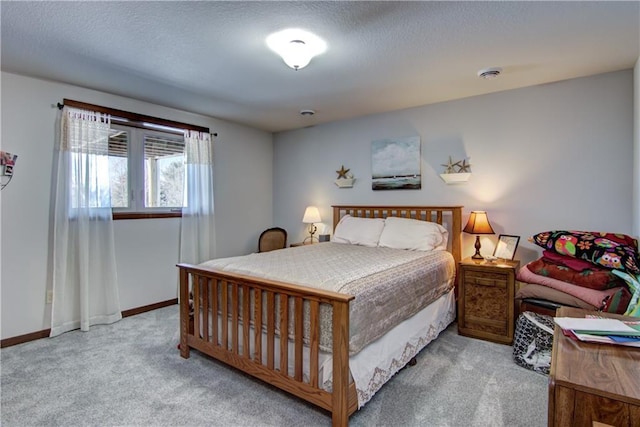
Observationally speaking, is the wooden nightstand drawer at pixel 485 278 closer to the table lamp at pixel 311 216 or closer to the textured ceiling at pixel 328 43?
the textured ceiling at pixel 328 43

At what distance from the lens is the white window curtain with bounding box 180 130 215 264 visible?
12.9 feet

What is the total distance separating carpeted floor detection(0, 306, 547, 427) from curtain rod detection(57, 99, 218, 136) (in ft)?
7.14

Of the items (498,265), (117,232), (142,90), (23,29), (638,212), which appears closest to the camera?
(23,29)

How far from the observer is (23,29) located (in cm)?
207

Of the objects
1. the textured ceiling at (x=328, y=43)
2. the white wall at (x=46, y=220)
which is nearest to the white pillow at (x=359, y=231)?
the textured ceiling at (x=328, y=43)

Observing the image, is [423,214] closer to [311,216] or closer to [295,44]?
[311,216]

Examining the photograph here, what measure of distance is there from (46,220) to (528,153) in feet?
15.0

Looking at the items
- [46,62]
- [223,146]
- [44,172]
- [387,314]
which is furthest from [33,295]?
[387,314]

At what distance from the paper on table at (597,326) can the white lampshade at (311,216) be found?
3.33 metres

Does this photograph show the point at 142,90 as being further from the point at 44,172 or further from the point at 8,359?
the point at 8,359

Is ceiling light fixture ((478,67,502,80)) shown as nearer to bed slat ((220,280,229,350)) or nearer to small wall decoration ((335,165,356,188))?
small wall decoration ((335,165,356,188))

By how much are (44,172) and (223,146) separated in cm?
198

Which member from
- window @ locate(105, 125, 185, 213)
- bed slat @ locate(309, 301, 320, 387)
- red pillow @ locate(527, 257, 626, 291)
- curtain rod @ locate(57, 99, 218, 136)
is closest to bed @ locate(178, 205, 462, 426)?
bed slat @ locate(309, 301, 320, 387)

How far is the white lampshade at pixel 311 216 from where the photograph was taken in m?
4.52
